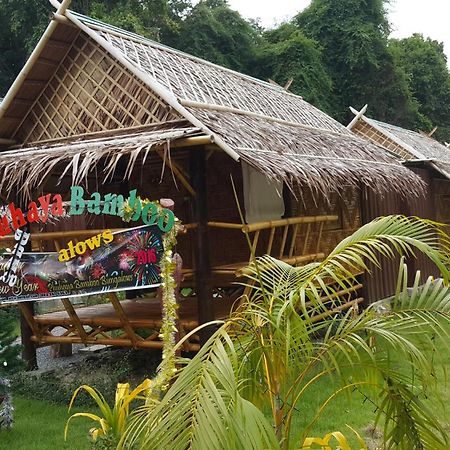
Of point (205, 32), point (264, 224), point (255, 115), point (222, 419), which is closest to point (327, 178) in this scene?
point (264, 224)

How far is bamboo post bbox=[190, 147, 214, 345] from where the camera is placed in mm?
5844

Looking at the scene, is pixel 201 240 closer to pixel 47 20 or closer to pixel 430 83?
pixel 47 20

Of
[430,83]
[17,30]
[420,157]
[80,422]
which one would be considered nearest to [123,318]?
[80,422]

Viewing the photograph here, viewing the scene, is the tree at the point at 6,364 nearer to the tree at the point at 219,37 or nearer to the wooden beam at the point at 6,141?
the wooden beam at the point at 6,141

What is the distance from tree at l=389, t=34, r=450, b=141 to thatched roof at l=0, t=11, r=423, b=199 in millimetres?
19295

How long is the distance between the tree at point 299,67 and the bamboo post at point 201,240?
52.3 feet

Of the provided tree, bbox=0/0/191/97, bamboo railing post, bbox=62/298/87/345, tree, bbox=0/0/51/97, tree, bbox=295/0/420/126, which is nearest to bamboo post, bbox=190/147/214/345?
bamboo railing post, bbox=62/298/87/345

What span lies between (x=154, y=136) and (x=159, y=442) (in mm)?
3951

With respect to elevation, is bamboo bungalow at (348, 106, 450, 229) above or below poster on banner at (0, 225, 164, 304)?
above

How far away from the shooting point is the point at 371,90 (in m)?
23.6

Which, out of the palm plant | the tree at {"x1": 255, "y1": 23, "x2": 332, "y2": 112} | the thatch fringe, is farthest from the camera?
the tree at {"x1": 255, "y1": 23, "x2": 332, "y2": 112}

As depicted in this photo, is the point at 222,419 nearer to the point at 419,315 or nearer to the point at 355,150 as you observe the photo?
the point at 419,315

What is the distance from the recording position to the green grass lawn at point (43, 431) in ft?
15.7

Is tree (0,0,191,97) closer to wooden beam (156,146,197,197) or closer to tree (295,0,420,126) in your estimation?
tree (295,0,420,126)
